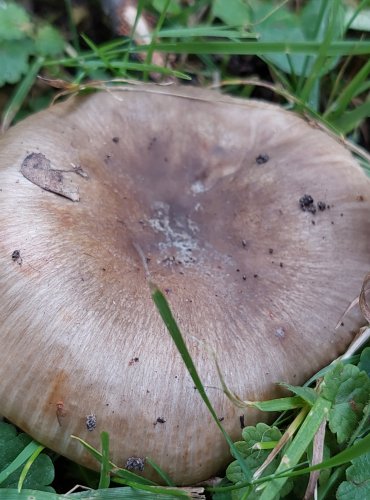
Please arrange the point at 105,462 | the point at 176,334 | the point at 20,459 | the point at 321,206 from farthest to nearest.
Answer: the point at 321,206, the point at 20,459, the point at 105,462, the point at 176,334

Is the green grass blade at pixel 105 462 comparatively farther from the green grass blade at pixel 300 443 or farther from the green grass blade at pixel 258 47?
the green grass blade at pixel 258 47

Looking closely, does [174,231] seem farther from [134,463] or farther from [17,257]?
[134,463]

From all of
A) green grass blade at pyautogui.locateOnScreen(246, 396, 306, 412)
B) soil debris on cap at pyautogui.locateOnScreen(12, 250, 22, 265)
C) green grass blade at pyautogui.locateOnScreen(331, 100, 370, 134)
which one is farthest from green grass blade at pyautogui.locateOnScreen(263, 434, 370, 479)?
green grass blade at pyautogui.locateOnScreen(331, 100, 370, 134)

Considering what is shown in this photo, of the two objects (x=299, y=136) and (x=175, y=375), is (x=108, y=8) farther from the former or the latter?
(x=175, y=375)

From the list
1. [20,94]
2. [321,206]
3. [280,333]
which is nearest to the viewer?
[280,333]

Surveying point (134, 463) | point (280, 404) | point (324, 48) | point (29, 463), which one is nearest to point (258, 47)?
point (324, 48)

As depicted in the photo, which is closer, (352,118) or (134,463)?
(134,463)
